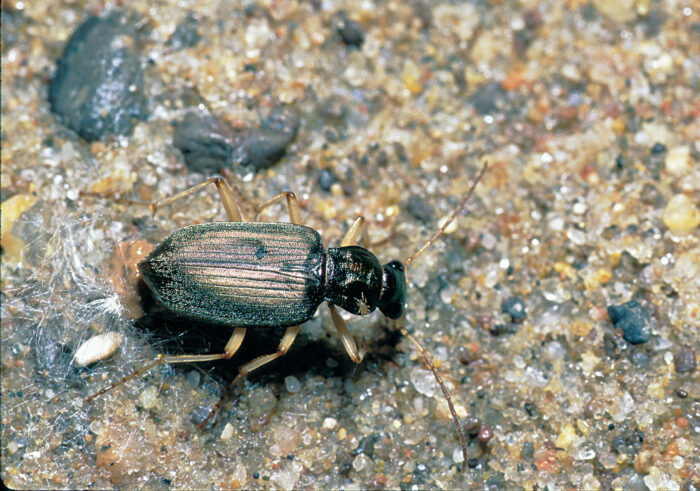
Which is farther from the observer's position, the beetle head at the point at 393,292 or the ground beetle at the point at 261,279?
the beetle head at the point at 393,292

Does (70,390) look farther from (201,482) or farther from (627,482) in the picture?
(627,482)

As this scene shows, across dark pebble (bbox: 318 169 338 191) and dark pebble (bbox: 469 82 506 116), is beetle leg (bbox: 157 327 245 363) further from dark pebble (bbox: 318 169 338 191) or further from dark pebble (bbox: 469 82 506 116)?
dark pebble (bbox: 469 82 506 116)

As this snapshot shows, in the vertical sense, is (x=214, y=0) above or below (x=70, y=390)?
above

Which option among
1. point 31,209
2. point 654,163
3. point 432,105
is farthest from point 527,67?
point 31,209

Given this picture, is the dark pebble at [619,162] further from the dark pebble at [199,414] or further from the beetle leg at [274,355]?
the dark pebble at [199,414]

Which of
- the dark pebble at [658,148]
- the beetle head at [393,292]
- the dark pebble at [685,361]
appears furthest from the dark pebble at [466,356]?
the dark pebble at [658,148]
